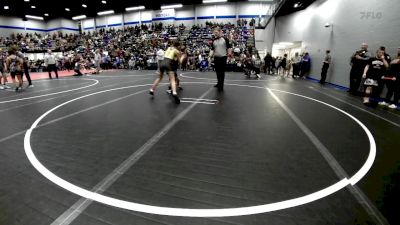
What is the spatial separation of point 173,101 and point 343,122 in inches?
151

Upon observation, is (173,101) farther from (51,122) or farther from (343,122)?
(343,122)

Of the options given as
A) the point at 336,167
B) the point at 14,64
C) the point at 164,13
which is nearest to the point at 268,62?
the point at 14,64

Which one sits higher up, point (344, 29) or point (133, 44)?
point (133, 44)

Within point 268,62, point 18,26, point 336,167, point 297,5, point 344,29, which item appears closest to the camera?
point 336,167

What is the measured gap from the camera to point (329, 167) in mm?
2736

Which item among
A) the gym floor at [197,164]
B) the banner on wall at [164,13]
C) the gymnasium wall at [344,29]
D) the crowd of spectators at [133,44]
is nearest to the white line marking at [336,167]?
the gym floor at [197,164]

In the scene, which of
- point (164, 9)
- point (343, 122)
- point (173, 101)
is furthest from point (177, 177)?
point (164, 9)

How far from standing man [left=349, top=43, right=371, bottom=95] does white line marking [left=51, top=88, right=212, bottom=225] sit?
23.5 feet

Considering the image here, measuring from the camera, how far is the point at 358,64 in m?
8.40

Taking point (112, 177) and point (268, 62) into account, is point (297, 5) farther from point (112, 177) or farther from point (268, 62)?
point (112, 177)

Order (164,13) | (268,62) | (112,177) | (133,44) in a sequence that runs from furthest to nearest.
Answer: (164,13) < (133,44) < (268,62) < (112,177)

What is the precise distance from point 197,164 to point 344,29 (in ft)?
33.7

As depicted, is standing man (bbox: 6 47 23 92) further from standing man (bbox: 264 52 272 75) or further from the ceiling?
the ceiling

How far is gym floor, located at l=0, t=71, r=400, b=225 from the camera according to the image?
76.4 inches
